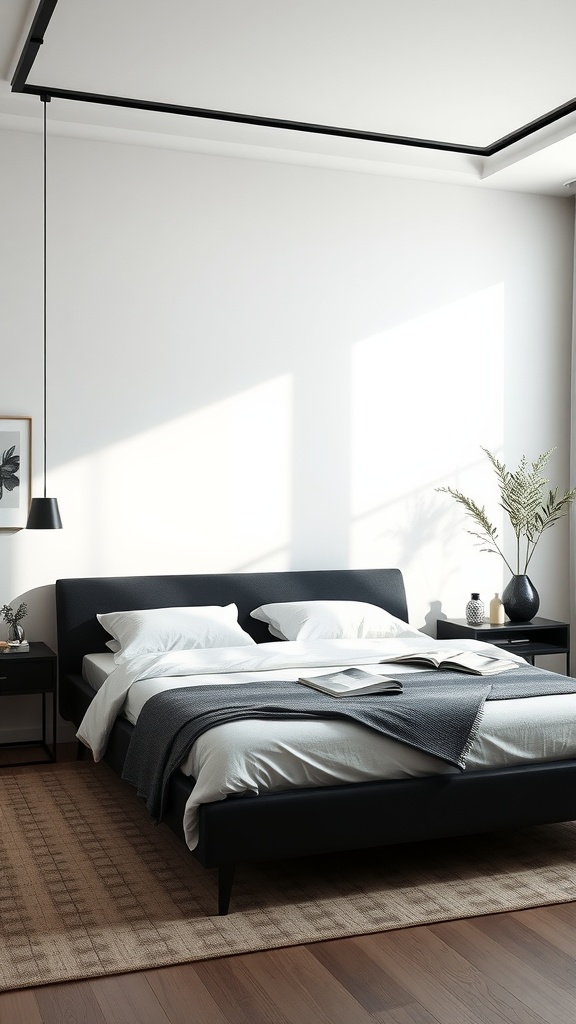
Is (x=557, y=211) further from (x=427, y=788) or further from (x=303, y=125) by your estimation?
(x=427, y=788)

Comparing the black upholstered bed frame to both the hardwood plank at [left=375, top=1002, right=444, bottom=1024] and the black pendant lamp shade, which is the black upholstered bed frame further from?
the black pendant lamp shade

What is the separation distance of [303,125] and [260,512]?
6.33ft

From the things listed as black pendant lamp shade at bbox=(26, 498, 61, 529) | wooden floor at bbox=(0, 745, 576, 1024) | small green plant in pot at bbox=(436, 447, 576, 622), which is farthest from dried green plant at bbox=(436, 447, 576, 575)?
wooden floor at bbox=(0, 745, 576, 1024)

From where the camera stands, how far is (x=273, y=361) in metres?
5.33

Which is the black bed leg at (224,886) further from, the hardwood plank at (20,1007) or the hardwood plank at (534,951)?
the hardwood plank at (534,951)

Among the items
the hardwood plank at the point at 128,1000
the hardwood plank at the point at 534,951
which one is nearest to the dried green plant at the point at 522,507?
the hardwood plank at the point at 534,951

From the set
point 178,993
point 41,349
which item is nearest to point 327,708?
point 178,993

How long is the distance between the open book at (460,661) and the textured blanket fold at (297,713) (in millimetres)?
259

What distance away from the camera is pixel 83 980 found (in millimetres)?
2582

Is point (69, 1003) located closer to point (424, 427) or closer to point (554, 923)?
point (554, 923)

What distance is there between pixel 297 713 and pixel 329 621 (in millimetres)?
1679

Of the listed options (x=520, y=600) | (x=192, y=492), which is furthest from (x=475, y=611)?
(x=192, y=492)

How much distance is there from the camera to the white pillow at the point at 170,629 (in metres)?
4.49

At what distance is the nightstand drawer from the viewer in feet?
14.5
